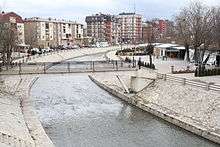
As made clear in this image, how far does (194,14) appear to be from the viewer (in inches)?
2314

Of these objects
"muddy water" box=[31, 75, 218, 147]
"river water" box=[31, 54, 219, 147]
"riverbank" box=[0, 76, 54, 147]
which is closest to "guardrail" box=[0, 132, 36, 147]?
"riverbank" box=[0, 76, 54, 147]

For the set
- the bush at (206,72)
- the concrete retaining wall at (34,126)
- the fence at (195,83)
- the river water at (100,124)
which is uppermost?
the bush at (206,72)

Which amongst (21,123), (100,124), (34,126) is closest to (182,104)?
(100,124)

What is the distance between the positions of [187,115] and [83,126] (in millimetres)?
7543

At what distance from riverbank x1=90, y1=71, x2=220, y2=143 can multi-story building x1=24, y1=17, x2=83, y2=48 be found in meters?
76.0

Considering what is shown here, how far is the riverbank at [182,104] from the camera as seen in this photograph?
87.7 feet

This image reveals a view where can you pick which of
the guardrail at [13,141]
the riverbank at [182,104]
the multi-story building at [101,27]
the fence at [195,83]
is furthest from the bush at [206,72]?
the multi-story building at [101,27]

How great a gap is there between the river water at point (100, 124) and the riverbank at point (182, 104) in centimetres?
52

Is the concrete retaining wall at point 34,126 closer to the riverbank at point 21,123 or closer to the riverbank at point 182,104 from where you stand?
the riverbank at point 21,123

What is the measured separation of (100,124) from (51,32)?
118 metres

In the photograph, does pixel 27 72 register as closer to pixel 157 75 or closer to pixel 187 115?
pixel 157 75

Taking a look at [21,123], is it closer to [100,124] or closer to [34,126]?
[34,126]

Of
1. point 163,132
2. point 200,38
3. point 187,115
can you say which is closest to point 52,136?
point 163,132

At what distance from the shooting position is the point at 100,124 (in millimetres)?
30078
